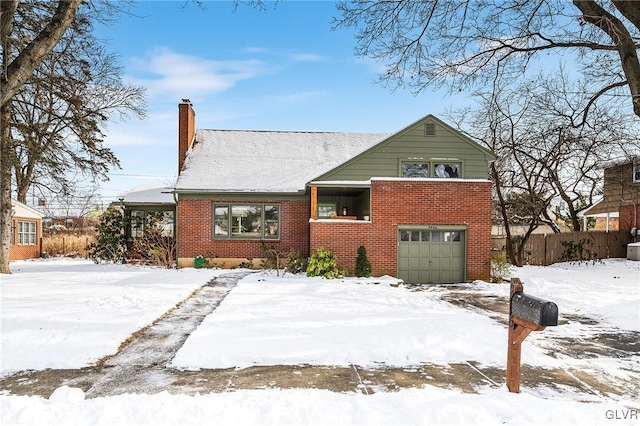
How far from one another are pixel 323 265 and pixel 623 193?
66.7ft

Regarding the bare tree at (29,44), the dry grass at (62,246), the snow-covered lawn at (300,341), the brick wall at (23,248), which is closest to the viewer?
the snow-covered lawn at (300,341)

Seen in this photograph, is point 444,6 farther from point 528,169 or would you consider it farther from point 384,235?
point 528,169

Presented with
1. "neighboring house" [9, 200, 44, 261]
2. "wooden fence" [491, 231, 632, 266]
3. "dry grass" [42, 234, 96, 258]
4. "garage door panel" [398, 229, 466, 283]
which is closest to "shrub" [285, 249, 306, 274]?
"garage door panel" [398, 229, 466, 283]

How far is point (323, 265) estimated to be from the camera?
47.0 ft

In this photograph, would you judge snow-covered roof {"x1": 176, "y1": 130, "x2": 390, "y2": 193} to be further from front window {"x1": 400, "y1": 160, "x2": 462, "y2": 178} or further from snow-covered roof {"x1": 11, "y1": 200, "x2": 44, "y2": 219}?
snow-covered roof {"x1": 11, "y1": 200, "x2": 44, "y2": 219}

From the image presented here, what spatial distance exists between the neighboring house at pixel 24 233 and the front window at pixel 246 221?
44.1 feet

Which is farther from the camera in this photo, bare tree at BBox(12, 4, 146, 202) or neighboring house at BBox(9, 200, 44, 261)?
neighboring house at BBox(9, 200, 44, 261)

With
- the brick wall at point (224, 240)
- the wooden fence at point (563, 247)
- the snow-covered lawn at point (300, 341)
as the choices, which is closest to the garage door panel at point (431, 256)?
the snow-covered lawn at point (300, 341)

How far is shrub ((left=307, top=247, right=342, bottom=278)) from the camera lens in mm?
14320

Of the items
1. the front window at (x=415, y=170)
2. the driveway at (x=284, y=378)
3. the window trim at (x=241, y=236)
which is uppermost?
the front window at (x=415, y=170)

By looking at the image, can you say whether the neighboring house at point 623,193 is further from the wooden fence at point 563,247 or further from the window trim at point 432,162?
the window trim at point 432,162

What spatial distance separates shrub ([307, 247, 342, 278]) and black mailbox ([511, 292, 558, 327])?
10.4 metres

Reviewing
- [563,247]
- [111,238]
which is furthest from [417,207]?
[111,238]

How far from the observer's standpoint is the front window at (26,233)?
23969 millimetres
